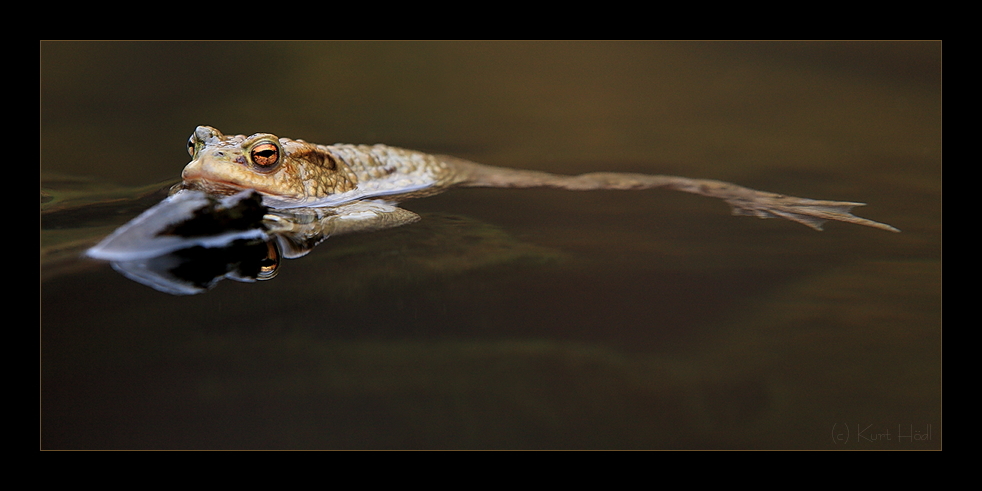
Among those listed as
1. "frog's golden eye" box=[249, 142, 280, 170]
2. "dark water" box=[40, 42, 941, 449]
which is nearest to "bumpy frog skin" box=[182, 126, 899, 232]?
"frog's golden eye" box=[249, 142, 280, 170]

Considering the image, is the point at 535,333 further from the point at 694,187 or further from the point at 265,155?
the point at 694,187

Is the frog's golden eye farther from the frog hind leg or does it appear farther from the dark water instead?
the frog hind leg

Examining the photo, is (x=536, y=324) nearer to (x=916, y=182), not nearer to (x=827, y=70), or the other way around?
(x=916, y=182)

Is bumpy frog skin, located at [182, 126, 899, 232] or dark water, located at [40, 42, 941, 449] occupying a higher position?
bumpy frog skin, located at [182, 126, 899, 232]

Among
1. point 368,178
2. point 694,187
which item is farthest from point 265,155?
point 694,187

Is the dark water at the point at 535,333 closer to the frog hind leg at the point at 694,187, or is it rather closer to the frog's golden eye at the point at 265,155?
the frog hind leg at the point at 694,187

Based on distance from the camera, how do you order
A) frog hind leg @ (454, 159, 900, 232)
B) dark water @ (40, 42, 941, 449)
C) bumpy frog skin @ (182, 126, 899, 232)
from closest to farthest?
dark water @ (40, 42, 941, 449) < bumpy frog skin @ (182, 126, 899, 232) < frog hind leg @ (454, 159, 900, 232)

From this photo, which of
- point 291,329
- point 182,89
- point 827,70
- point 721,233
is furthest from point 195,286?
point 827,70

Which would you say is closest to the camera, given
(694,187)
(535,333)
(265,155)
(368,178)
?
(535,333)
